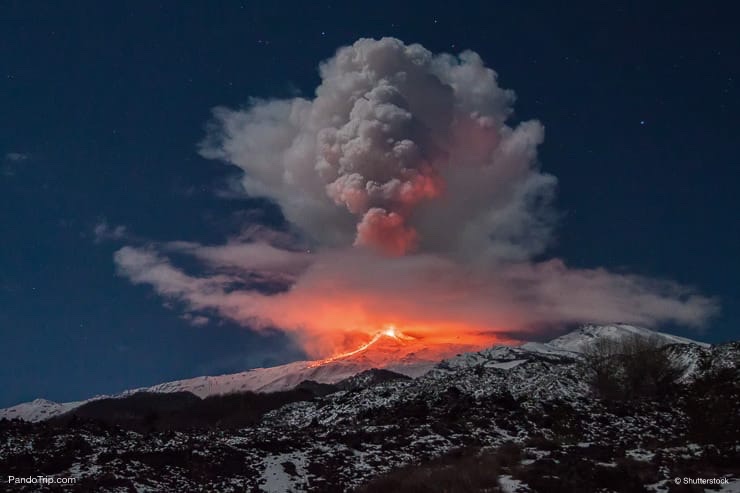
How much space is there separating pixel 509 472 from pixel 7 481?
20040 mm

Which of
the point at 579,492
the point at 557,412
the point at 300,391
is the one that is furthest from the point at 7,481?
the point at 300,391

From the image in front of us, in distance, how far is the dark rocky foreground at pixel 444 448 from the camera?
20.9m

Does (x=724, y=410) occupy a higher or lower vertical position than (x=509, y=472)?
higher

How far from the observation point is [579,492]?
18.1 metres

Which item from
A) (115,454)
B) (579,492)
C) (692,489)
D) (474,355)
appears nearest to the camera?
(692,489)

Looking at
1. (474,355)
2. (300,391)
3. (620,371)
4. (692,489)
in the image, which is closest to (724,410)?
(692,489)

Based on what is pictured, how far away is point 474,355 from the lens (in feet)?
492

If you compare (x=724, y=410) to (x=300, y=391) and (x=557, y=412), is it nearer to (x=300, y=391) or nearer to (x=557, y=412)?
(x=557, y=412)

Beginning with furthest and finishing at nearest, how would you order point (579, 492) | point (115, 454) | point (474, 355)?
point (474, 355), point (115, 454), point (579, 492)

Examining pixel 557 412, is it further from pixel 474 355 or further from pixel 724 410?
pixel 474 355

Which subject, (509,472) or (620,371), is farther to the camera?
(620,371)

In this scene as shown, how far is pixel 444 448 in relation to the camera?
32.5 metres

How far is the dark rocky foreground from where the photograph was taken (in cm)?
2091

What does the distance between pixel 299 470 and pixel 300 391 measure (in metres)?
91.6
